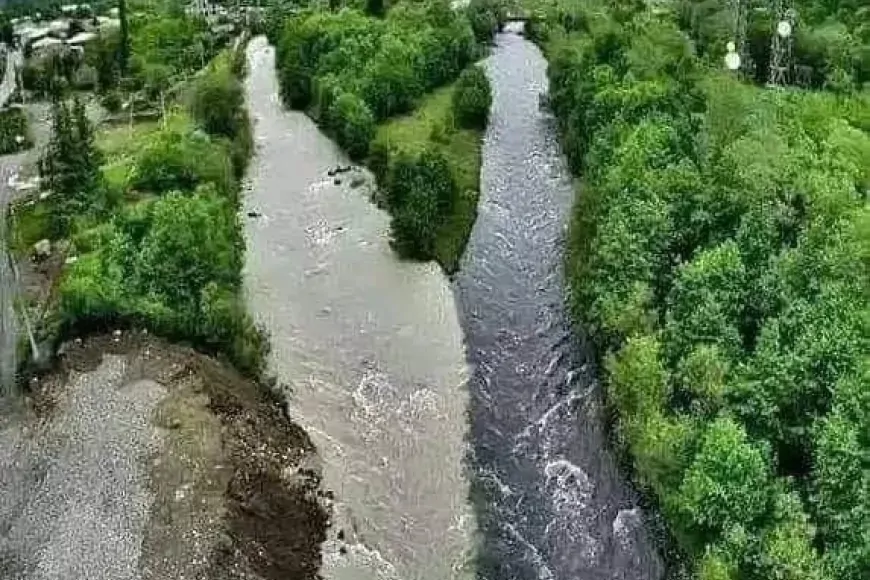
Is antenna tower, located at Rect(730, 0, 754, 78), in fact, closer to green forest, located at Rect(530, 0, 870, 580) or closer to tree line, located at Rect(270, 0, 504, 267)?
green forest, located at Rect(530, 0, 870, 580)

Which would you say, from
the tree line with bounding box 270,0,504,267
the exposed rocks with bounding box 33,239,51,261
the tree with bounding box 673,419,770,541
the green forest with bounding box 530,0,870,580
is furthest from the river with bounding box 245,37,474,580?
the exposed rocks with bounding box 33,239,51,261

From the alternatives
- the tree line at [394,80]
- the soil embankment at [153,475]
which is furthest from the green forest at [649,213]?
the soil embankment at [153,475]

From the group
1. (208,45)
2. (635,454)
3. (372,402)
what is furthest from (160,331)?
(208,45)

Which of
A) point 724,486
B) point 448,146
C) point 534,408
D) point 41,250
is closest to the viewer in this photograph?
point 724,486

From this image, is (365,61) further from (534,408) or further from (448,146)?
(534,408)

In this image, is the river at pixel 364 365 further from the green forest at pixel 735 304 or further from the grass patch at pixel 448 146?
the green forest at pixel 735 304

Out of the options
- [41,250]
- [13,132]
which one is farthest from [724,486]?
[13,132]
